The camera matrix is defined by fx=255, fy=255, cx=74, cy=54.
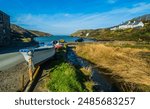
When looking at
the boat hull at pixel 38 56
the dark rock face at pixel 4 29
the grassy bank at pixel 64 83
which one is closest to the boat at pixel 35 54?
the boat hull at pixel 38 56

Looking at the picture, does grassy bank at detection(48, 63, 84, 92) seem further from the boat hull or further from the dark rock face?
the dark rock face

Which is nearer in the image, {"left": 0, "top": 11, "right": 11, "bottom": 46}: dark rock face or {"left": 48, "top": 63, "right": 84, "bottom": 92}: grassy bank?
{"left": 48, "top": 63, "right": 84, "bottom": 92}: grassy bank

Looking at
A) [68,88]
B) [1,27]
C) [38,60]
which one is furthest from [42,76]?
[1,27]

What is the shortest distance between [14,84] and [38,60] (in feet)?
16.2

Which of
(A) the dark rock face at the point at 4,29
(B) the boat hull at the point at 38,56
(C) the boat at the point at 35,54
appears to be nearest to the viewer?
(C) the boat at the point at 35,54

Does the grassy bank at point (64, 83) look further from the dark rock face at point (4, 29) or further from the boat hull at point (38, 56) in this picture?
the dark rock face at point (4, 29)

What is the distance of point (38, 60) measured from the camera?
2012 centimetres

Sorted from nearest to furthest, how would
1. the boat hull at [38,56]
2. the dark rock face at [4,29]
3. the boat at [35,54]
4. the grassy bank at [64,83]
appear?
the grassy bank at [64,83] < the boat at [35,54] < the boat hull at [38,56] < the dark rock face at [4,29]

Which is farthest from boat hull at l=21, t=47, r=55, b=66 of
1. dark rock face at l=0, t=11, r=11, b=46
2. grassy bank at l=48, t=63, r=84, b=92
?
dark rock face at l=0, t=11, r=11, b=46

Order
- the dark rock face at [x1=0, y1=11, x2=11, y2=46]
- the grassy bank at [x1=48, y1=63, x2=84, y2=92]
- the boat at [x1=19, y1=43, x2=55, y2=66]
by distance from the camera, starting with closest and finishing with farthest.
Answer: the grassy bank at [x1=48, y1=63, x2=84, y2=92] < the boat at [x1=19, y1=43, x2=55, y2=66] < the dark rock face at [x1=0, y1=11, x2=11, y2=46]

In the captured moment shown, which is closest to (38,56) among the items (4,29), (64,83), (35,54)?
(35,54)

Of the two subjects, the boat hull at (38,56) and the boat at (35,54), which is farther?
the boat hull at (38,56)

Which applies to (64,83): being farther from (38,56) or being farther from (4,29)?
(4,29)

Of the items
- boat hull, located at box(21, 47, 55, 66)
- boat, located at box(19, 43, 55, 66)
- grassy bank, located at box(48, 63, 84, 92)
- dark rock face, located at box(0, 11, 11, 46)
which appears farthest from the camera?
dark rock face, located at box(0, 11, 11, 46)
